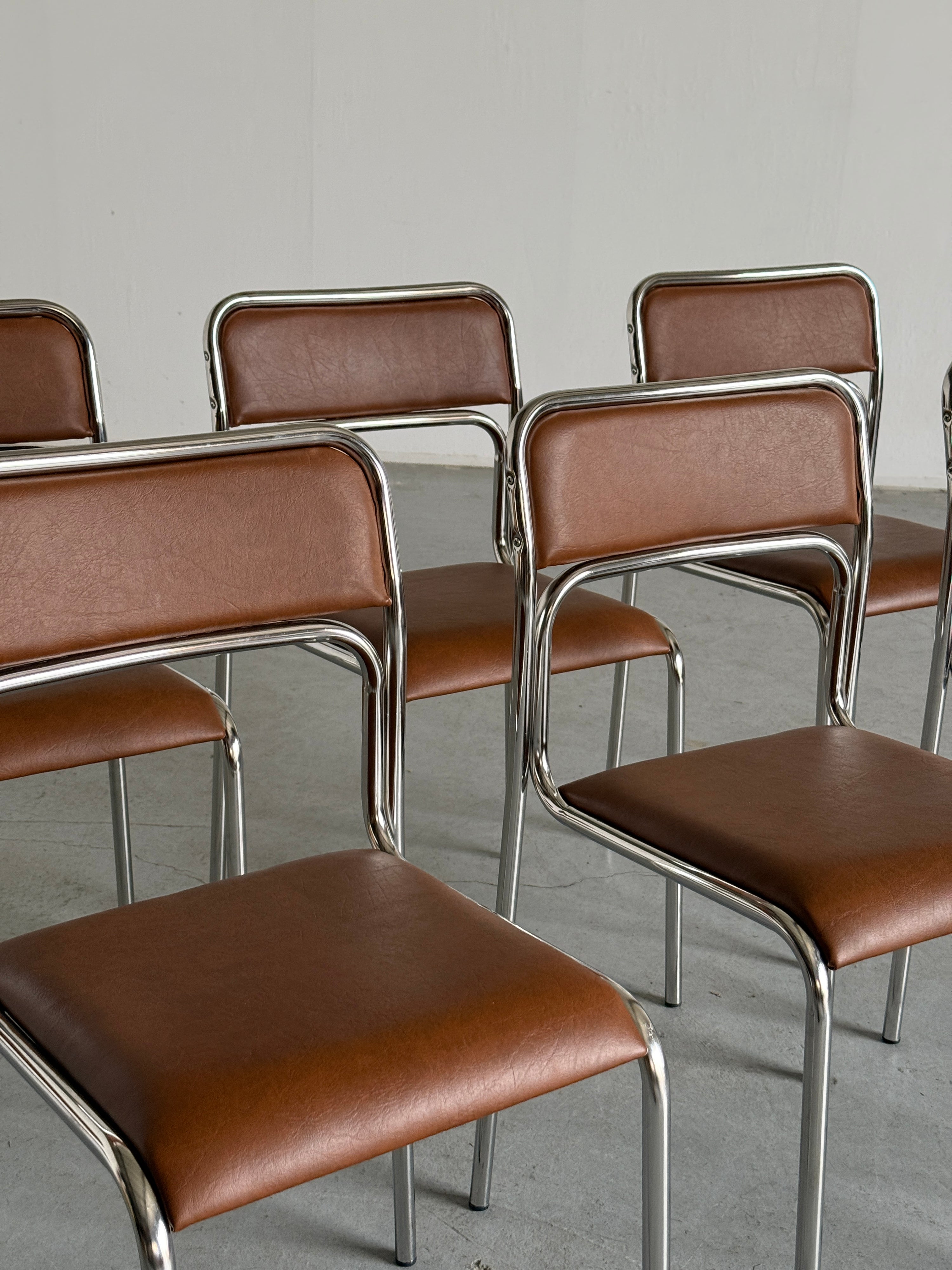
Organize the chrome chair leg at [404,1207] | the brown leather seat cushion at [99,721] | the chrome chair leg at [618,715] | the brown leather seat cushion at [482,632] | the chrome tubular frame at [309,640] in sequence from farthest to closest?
1. the chrome chair leg at [618,715]
2. the brown leather seat cushion at [482,632]
3. the brown leather seat cushion at [99,721]
4. the chrome chair leg at [404,1207]
5. the chrome tubular frame at [309,640]

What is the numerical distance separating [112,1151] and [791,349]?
6.40 feet

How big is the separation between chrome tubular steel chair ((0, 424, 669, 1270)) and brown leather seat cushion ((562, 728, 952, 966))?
240mm

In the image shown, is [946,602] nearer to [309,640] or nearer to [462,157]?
[309,640]

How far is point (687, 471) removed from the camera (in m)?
1.56

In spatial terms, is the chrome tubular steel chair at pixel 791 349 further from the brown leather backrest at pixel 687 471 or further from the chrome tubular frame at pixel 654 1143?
the chrome tubular frame at pixel 654 1143

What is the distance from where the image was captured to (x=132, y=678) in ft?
5.58

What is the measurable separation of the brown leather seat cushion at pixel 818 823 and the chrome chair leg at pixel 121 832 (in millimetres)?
761

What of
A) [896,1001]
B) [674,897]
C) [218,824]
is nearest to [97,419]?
[218,824]

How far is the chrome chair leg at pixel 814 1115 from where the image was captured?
1180mm

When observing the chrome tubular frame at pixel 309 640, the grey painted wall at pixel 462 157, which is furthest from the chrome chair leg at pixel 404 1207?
the grey painted wall at pixel 462 157

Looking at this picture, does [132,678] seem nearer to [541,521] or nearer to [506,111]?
[541,521]

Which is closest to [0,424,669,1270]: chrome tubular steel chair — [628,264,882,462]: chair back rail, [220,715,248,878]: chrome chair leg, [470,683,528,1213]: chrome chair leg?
[470,683,528,1213]: chrome chair leg

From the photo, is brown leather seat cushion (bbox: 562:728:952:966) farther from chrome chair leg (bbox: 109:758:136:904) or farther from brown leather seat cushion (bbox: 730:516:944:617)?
chrome chair leg (bbox: 109:758:136:904)

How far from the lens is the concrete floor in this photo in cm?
145
